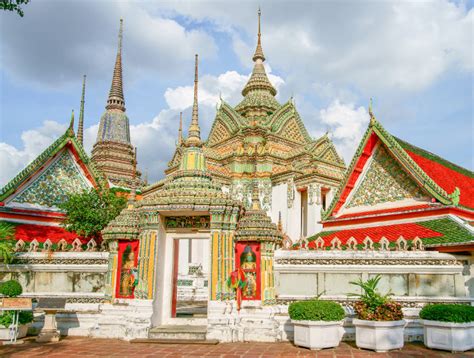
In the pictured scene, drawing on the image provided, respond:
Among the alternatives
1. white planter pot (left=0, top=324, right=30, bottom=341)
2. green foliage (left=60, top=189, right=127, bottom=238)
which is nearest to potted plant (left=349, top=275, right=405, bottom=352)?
white planter pot (left=0, top=324, right=30, bottom=341)

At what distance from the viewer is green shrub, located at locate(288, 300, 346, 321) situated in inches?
381

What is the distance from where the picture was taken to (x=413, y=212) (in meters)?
13.8

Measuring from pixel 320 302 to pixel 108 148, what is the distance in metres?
27.8

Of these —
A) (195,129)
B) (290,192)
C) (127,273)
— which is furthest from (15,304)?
(290,192)

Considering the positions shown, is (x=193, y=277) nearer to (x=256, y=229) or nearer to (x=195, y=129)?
(x=195, y=129)

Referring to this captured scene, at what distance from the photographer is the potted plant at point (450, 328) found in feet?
30.7

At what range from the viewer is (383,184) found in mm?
15461

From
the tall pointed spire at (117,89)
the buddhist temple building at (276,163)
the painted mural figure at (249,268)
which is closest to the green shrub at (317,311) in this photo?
the painted mural figure at (249,268)

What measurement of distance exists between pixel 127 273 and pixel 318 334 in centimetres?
515

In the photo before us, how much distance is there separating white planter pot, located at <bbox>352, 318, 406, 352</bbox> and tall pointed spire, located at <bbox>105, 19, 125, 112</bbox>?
31.8 metres

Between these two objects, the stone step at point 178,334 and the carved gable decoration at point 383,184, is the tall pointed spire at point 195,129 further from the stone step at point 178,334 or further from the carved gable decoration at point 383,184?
the carved gable decoration at point 383,184

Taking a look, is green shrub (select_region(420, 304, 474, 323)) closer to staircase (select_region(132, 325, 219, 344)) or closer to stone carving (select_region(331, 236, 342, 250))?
stone carving (select_region(331, 236, 342, 250))

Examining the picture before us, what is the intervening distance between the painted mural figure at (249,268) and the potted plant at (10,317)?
17.4 feet

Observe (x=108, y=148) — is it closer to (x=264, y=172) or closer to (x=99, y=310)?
(x=264, y=172)
